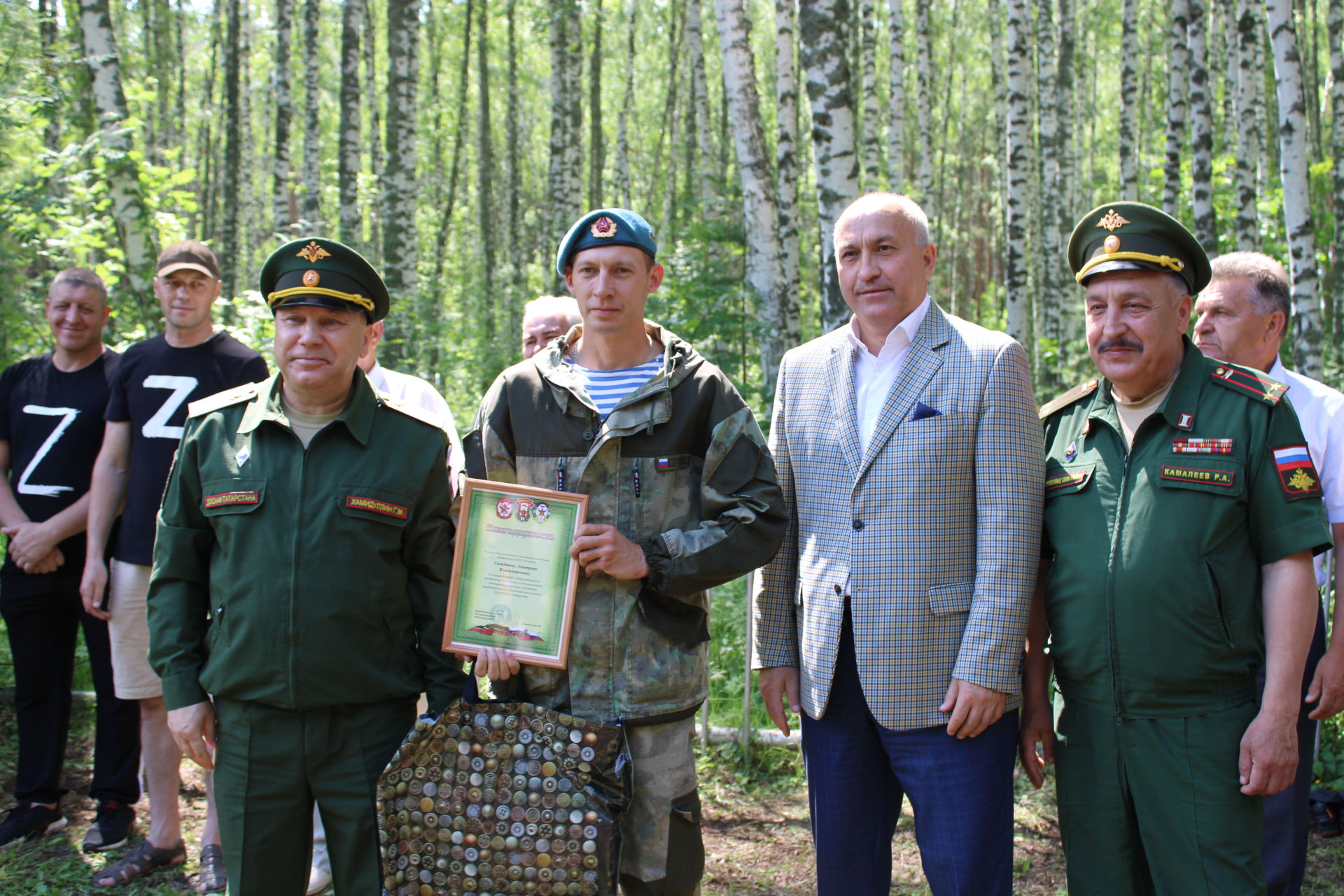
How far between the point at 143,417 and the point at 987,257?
118 feet

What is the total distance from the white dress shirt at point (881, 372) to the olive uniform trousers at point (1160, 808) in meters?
1.05

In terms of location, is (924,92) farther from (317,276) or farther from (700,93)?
(317,276)

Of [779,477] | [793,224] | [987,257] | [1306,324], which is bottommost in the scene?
[779,477]

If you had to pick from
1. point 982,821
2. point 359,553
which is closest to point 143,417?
point 359,553

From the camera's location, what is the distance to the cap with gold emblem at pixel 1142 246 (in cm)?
289

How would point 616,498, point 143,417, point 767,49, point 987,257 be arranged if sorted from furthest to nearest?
point 987,257, point 767,49, point 143,417, point 616,498

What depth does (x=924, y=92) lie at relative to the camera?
16.8 metres

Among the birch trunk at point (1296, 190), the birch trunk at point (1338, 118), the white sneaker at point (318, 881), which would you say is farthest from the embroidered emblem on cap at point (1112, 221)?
the birch trunk at point (1338, 118)

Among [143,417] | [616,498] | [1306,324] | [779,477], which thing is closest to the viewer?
[616,498]

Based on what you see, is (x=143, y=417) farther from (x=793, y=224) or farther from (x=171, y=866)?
(x=793, y=224)

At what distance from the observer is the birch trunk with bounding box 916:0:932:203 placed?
15.5 metres

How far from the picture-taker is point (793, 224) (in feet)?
38.9

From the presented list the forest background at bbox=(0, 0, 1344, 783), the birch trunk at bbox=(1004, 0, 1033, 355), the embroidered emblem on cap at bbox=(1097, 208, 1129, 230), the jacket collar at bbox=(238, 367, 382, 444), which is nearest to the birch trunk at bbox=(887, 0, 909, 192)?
the forest background at bbox=(0, 0, 1344, 783)

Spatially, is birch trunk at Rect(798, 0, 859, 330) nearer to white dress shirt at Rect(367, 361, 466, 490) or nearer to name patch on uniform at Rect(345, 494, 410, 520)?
white dress shirt at Rect(367, 361, 466, 490)
